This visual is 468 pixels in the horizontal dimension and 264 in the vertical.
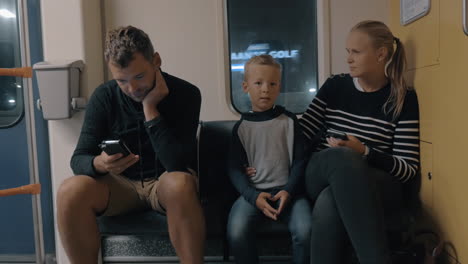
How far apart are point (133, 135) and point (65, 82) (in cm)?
62

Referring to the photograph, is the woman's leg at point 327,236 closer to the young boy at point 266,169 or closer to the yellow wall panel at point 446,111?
the young boy at point 266,169

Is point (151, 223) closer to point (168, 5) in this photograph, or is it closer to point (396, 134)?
point (396, 134)

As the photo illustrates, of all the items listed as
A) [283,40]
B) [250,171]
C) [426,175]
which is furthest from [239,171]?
[283,40]

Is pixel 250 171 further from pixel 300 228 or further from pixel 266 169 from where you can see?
pixel 300 228

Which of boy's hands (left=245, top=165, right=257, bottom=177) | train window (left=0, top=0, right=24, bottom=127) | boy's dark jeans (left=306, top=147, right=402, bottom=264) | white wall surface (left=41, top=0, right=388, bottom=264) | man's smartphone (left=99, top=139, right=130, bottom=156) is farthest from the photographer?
train window (left=0, top=0, right=24, bottom=127)

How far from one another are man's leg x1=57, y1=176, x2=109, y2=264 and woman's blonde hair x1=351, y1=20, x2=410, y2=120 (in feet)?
4.59

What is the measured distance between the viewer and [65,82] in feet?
7.49

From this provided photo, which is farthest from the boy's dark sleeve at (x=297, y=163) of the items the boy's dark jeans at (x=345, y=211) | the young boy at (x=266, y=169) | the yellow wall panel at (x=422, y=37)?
the yellow wall panel at (x=422, y=37)

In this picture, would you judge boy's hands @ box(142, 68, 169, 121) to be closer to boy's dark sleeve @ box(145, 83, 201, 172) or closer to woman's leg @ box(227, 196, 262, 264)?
boy's dark sleeve @ box(145, 83, 201, 172)

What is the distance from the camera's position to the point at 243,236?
67.9 inches

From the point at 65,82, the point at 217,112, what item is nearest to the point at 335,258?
the point at 217,112

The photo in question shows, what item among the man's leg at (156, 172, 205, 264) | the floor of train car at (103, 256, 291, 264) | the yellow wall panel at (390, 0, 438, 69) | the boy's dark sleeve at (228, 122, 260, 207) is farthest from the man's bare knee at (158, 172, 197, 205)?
the yellow wall panel at (390, 0, 438, 69)

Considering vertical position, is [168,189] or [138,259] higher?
[168,189]

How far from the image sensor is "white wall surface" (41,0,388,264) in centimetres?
244
